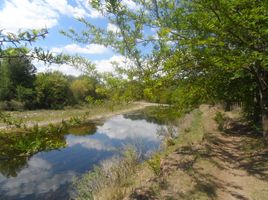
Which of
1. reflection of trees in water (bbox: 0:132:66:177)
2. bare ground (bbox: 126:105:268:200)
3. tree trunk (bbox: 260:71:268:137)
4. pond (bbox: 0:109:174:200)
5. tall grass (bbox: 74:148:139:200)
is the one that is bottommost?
pond (bbox: 0:109:174:200)

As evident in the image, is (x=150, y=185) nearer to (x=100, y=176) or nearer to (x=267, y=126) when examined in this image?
(x=100, y=176)

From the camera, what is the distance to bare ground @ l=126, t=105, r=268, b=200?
28.3 feet

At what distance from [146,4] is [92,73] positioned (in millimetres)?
3177

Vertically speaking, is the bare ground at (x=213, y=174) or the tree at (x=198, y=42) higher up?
the tree at (x=198, y=42)

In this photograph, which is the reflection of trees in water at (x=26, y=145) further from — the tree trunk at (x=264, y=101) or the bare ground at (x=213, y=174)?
the tree trunk at (x=264, y=101)

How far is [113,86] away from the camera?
9.29 meters

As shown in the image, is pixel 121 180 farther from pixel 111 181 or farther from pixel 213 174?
pixel 213 174

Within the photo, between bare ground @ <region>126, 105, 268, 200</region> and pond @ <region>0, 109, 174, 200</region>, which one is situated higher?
bare ground @ <region>126, 105, 268, 200</region>

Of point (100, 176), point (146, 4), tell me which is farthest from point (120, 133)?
point (146, 4)

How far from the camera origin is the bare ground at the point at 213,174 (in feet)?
28.3

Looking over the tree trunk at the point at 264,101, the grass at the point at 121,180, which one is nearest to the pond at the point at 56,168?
the grass at the point at 121,180

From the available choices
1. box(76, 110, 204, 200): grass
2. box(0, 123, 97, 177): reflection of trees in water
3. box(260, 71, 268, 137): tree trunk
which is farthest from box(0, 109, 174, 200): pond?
box(0, 123, 97, 177): reflection of trees in water

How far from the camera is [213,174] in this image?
10070mm

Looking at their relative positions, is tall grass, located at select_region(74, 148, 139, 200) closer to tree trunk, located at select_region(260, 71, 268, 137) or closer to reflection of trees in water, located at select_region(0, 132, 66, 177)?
tree trunk, located at select_region(260, 71, 268, 137)
